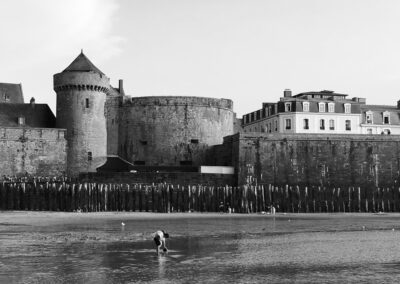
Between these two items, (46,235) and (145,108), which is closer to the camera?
(46,235)

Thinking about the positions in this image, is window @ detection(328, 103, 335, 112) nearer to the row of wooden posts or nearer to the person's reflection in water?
the row of wooden posts

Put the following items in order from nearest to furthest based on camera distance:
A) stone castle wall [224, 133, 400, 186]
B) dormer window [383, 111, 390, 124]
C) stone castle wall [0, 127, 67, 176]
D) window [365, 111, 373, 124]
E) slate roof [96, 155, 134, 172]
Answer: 1. stone castle wall [0, 127, 67, 176]
2. stone castle wall [224, 133, 400, 186]
3. slate roof [96, 155, 134, 172]
4. window [365, 111, 373, 124]
5. dormer window [383, 111, 390, 124]

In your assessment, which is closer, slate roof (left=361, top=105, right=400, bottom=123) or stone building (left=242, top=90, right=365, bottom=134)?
stone building (left=242, top=90, right=365, bottom=134)

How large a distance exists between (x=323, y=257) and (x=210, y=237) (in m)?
7.67

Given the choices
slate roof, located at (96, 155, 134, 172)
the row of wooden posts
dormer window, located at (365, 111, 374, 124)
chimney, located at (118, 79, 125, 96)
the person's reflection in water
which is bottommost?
the person's reflection in water

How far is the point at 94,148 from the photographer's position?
54312mm

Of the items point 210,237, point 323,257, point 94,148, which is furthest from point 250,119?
point 323,257

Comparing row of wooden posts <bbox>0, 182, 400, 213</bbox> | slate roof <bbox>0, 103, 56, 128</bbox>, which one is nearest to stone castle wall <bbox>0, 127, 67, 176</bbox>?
slate roof <bbox>0, 103, 56, 128</bbox>

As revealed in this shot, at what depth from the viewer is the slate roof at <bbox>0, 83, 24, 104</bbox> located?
5875 cm

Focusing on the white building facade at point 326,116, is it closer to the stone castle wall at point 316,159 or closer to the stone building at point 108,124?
the stone building at point 108,124

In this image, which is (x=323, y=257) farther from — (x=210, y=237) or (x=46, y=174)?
(x=46, y=174)

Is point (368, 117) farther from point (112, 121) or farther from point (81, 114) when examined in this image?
point (81, 114)

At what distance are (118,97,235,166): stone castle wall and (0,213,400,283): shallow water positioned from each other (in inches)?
999

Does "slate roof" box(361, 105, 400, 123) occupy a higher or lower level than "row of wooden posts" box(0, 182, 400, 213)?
higher
